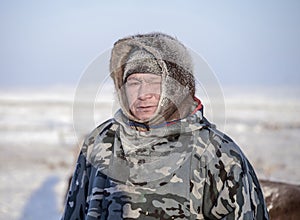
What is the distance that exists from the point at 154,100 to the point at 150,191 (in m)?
0.43

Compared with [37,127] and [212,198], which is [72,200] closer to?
[212,198]

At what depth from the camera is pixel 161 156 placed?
2098mm

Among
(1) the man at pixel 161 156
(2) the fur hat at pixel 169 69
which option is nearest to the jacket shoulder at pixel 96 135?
(1) the man at pixel 161 156

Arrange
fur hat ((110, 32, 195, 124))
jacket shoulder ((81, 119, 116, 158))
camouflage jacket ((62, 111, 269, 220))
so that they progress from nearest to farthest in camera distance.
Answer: camouflage jacket ((62, 111, 269, 220)), fur hat ((110, 32, 195, 124)), jacket shoulder ((81, 119, 116, 158))

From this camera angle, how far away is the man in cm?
200

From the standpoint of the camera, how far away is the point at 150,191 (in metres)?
2.08

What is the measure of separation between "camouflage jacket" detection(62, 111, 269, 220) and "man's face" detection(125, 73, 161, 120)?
82 millimetres

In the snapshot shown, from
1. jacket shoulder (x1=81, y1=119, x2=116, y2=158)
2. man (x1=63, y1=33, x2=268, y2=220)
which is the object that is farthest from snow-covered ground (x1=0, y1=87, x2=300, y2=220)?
man (x1=63, y1=33, x2=268, y2=220)

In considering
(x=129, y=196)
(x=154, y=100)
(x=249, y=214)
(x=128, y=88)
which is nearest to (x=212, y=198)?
(x=249, y=214)

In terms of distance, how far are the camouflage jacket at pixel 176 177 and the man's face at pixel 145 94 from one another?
0.08 m

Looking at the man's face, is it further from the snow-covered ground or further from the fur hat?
the snow-covered ground

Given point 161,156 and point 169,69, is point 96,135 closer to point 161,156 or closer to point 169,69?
point 161,156

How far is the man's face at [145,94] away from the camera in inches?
84.8

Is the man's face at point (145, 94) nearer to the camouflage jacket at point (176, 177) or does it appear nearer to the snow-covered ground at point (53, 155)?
the camouflage jacket at point (176, 177)
